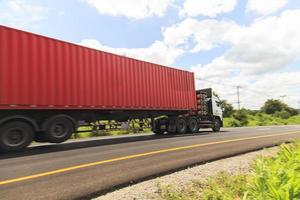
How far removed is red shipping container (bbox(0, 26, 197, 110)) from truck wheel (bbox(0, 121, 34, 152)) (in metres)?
0.61

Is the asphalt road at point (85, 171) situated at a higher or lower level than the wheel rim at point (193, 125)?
lower

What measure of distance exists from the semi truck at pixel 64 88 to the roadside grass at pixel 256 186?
7.32 metres

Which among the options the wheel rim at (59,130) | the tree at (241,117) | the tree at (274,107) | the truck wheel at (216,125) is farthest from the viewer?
the tree at (274,107)

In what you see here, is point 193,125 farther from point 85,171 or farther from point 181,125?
point 85,171

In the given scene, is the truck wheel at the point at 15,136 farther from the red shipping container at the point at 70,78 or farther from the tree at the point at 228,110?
the tree at the point at 228,110

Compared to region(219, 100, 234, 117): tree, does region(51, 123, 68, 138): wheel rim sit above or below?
below

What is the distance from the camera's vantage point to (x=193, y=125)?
21.4 m

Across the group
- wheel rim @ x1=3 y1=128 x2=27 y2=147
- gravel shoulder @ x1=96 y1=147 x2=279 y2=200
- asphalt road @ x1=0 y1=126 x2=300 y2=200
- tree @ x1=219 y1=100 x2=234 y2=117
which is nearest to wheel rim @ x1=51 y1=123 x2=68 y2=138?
wheel rim @ x1=3 y1=128 x2=27 y2=147

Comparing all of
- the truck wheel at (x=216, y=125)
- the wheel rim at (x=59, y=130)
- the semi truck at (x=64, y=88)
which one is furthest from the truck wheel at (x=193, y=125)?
the wheel rim at (x=59, y=130)

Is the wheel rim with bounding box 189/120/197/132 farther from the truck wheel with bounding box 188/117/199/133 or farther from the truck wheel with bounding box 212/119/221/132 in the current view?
the truck wheel with bounding box 212/119/221/132

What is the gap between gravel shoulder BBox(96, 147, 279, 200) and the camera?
205 inches

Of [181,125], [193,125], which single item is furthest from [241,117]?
[181,125]

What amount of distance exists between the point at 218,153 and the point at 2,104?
22.3 feet

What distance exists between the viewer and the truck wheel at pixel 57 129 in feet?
39.8
